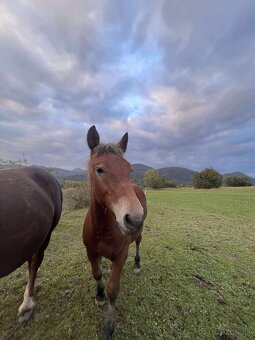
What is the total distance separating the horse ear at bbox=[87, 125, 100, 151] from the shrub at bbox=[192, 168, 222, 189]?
64294 mm

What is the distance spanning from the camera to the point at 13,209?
8.54ft

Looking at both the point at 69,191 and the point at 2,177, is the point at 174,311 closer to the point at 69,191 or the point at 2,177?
the point at 2,177

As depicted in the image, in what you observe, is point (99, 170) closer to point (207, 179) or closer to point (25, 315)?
point (25, 315)

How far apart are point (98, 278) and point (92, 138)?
2.11 meters

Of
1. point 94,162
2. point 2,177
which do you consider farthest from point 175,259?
point 2,177

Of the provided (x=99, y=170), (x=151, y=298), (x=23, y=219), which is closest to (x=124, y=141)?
(x=99, y=170)

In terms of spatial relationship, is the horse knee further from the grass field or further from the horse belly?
the horse belly

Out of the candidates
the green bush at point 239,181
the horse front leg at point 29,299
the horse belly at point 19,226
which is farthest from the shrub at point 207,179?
the horse belly at point 19,226

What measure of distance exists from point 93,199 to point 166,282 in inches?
96.4

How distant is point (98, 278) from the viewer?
3.42 m

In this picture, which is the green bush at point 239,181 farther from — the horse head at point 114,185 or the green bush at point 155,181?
the horse head at point 114,185

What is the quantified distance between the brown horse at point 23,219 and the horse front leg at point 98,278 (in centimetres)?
84

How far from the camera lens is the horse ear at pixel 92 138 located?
280cm

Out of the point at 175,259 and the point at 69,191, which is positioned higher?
the point at 69,191
